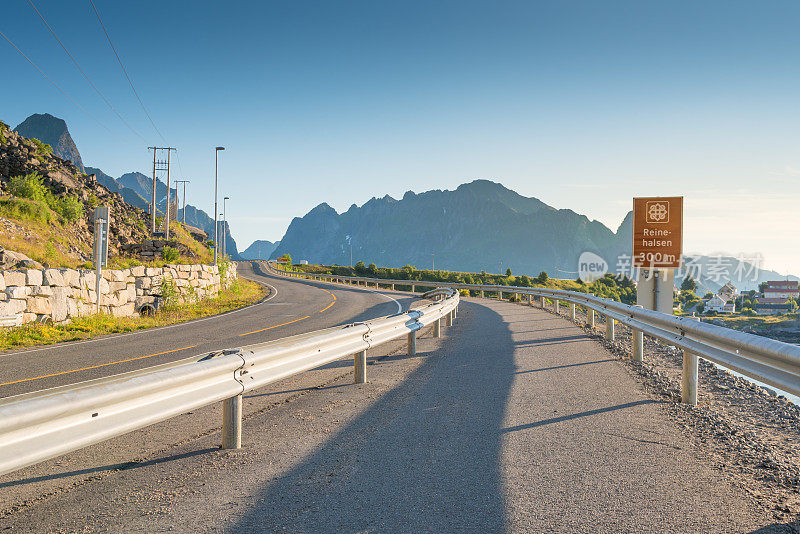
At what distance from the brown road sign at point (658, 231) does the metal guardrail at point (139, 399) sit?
38.6 ft

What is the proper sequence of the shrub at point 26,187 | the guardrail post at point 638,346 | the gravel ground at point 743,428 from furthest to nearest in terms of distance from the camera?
the shrub at point 26,187
the guardrail post at point 638,346
the gravel ground at point 743,428

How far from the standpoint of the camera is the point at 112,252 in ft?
69.3

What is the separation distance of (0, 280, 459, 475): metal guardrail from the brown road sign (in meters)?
11.8

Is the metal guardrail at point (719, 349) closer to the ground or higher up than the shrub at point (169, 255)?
closer to the ground

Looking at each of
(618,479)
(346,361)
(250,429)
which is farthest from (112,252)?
Result: (618,479)

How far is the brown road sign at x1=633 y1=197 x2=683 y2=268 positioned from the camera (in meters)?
14.5

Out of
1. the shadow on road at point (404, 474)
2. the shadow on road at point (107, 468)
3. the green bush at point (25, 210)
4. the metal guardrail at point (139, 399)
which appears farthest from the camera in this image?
the green bush at point (25, 210)

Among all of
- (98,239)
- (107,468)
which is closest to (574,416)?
(107,468)

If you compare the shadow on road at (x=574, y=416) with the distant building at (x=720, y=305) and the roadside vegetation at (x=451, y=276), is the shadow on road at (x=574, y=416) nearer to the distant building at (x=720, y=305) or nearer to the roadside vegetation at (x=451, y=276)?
the roadside vegetation at (x=451, y=276)

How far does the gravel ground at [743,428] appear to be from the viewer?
3.59 meters

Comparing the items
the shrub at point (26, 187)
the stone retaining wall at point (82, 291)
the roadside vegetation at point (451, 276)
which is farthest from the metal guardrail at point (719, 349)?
the roadside vegetation at point (451, 276)

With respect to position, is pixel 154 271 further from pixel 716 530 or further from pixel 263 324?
pixel 716 530

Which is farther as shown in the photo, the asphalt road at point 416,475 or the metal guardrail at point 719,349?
the metal guardrail at point 719,349

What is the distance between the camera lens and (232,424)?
4.53m
